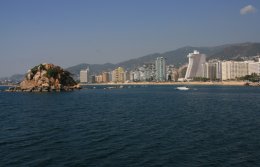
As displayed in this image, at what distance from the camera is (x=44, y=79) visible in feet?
592

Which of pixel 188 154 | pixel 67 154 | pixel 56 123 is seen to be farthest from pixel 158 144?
pixel 56 123

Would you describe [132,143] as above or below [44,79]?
below

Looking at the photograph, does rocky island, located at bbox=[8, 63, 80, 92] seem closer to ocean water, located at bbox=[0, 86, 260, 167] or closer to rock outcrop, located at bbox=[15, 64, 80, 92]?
rock outcrop, located at bbox=[15, 64, 80, 92]

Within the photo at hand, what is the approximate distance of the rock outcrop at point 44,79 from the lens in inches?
7106

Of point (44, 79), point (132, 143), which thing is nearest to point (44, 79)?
point (44, 79)

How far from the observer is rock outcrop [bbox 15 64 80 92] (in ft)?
592

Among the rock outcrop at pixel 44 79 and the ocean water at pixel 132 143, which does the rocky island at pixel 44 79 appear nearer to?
the rock outcrop at pixel 44 79

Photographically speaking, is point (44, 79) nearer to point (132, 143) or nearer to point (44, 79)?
point (44, 79)

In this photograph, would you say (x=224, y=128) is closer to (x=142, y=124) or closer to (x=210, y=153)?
(x=142, y=124)

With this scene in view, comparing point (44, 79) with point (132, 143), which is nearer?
point (132, 143)

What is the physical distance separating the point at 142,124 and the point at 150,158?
66.2 ft

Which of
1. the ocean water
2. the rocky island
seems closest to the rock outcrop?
the rocky island

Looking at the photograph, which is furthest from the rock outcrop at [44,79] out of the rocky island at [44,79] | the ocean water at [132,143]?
the ocean water at [132,143]

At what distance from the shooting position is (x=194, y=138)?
126ft
